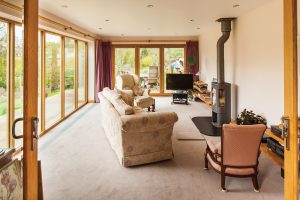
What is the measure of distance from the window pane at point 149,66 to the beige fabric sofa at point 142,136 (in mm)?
6461

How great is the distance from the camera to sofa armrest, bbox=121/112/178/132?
Result: 315 cm

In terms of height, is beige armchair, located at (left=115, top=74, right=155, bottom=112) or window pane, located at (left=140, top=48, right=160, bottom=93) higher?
window pane, located at (left=140, top=48, right=160, bottom=93)

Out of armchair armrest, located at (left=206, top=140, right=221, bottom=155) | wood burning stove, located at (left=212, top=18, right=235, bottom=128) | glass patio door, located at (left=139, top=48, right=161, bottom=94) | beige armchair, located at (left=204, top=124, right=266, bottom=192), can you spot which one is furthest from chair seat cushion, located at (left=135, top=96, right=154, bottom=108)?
beige armchair, located at (left=204, top=124, right=266, bottom=192)

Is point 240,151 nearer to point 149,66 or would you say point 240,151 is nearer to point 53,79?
point 53,79

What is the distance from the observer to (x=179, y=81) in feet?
28.1

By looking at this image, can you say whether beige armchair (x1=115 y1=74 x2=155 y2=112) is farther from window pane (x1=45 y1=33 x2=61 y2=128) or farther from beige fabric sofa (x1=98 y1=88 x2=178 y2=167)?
beige fabric sofa (x1=98 y1=88 x2=178 y2=167)

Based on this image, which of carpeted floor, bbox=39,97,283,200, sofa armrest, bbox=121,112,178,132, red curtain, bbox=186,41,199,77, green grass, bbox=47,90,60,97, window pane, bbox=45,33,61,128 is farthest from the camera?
red curtain, bbox=186,41,199,77

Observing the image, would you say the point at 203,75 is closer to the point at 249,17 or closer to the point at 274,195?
the point at 249,17

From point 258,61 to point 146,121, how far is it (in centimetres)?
268

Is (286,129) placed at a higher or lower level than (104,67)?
lower

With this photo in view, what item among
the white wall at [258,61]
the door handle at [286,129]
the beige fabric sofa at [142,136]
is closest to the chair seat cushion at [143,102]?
the white wall at [258,61]

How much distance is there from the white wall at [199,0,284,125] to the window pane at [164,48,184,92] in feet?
12.3

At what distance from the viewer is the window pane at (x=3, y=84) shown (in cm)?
342

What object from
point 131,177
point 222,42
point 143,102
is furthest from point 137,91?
point 131,177
